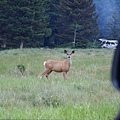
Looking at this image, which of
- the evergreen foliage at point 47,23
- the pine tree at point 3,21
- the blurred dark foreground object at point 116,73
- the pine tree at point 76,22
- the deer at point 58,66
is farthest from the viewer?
the pine tree at point 76,22

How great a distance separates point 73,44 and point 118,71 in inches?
1667

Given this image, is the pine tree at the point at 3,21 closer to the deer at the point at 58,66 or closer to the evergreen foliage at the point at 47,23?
the evergreen foliage at the point at 47,23

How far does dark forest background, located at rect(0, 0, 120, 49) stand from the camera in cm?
4031

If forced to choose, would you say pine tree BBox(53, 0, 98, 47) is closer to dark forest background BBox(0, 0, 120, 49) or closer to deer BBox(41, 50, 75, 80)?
dark forest background BBox(0, 0, 120, 49)

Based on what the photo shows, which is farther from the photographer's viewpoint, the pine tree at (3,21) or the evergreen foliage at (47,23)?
the evergreen foliage at (47,23)

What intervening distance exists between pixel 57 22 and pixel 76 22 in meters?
2.39

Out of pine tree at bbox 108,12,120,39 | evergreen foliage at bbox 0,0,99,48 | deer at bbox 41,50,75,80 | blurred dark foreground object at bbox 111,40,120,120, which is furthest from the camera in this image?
pine tree at bbox 108,12,120,39

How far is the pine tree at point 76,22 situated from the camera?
43750mm

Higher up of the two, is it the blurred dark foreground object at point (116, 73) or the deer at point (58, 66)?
the blurred dark foreground object at point (116, 73)

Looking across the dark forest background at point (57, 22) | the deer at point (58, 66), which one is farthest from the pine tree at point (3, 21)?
the deer at point (58, 66)

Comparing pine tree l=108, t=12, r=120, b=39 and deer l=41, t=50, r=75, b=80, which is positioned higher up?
Result: pine tree l=108, t=12, r=120, b=39

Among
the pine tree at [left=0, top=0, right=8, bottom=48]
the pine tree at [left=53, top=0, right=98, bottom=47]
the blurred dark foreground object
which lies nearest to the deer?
the blurred dark foreground object

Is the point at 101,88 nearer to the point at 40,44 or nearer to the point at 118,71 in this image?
the point at 118,71

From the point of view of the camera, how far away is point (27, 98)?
22.6ft
